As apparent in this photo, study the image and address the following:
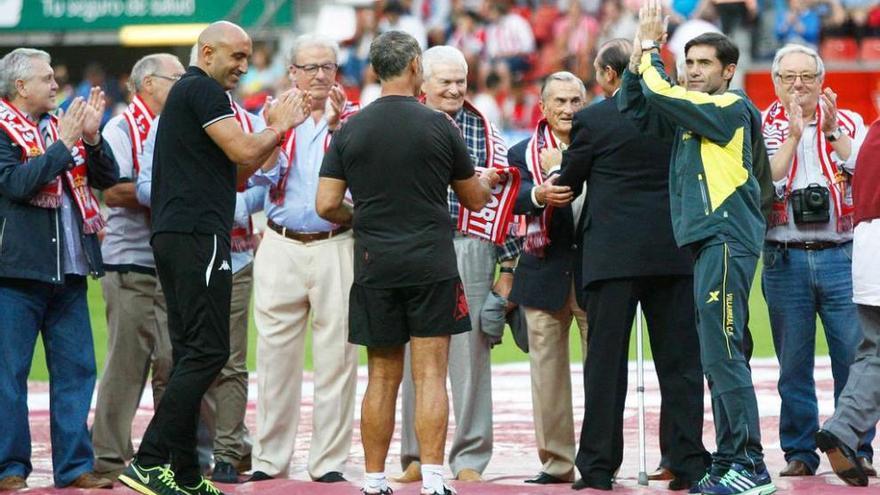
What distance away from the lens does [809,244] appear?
8.40 m

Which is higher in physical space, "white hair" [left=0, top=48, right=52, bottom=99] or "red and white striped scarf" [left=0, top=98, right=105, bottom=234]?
"white hair" [left=0, top=48, right=52, bottom=99]

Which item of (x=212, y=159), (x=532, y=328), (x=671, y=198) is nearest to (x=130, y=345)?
(x=212, y=159)

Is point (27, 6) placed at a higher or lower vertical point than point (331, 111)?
higher

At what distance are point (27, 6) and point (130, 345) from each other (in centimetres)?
1810

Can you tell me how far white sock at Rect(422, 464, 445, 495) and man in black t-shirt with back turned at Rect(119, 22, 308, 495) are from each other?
1.11 m

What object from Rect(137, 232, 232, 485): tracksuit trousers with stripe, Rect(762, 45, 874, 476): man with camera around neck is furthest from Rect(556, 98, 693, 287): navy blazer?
Rect(137, 232, 232, 485): tracksuit trousers with stripe

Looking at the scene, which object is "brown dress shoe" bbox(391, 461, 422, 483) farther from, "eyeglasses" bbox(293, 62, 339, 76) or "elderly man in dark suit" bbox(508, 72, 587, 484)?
"eyeglasses" bbox(293, 62, 339, 76)

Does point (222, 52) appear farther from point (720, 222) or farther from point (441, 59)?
point (720, 222)

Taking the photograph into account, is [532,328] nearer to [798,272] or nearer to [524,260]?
[524,260]

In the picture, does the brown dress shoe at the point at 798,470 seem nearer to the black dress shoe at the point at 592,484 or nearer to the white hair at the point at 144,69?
the black dress shoe at the point at 592,484

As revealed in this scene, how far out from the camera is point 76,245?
26.7 feet

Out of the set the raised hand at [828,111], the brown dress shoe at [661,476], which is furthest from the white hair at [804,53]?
the brown dress shoe at [661,476]

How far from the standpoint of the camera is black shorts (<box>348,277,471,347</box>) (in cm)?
729

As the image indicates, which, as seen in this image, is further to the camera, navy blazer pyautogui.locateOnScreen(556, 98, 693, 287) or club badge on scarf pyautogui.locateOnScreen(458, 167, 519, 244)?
club badge on scarf pyautogui.locateOnScreen(458, 167, 519, 244)
